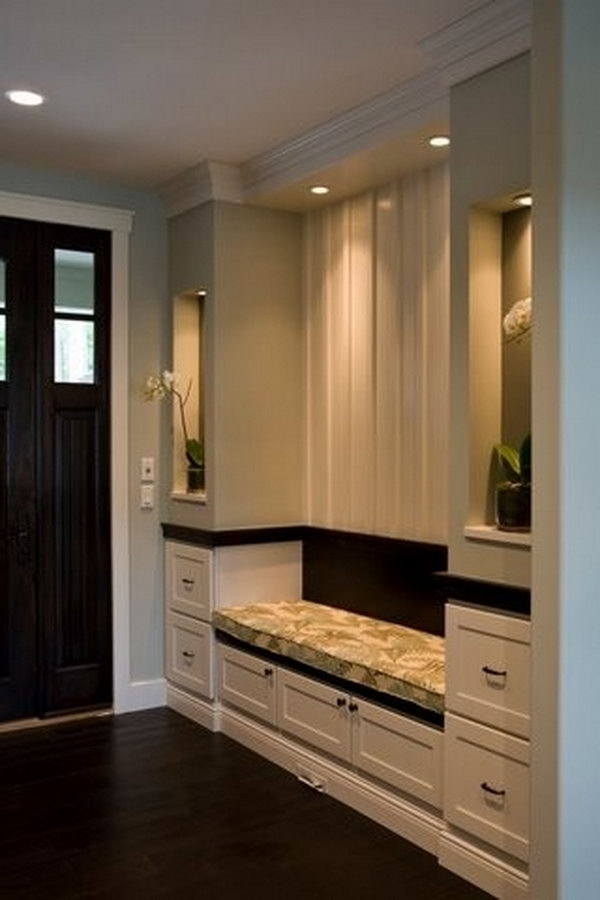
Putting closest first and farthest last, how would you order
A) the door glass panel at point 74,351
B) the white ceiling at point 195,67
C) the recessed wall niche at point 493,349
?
the white ceiling at point 195,67, the recessed wall niche at point 493,349, the door glass panel at point 74,351

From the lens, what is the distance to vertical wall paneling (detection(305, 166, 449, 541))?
12.2ft

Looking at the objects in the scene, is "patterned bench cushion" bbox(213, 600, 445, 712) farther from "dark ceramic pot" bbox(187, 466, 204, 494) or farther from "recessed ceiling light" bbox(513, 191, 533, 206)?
"recessed ceiling light" bbox(513, 191, 533, 206)

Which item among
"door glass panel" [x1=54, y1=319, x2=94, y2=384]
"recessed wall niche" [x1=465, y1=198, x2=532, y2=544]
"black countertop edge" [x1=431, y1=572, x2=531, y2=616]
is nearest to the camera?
"black countertop edge" [x1=431, y1=572, x2=531, y2=616]

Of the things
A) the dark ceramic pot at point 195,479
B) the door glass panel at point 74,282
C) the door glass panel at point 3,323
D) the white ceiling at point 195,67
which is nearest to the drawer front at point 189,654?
the dark ceramic pot at point 195,479

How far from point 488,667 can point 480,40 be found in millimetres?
1943

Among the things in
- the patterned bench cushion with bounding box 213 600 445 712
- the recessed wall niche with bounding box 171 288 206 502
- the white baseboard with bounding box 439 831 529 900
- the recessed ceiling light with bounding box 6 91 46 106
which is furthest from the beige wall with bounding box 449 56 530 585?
the recessed wall niche with bounding box 171 288 206 502

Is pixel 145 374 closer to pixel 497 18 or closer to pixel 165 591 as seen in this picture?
pixel 165 591

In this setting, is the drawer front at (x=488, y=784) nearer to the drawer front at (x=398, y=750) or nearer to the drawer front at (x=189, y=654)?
the drawer front at (x=398, y=750)

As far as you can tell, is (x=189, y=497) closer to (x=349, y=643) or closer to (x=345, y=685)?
(x=349, y=643)

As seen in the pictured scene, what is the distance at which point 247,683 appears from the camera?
13.4 ft

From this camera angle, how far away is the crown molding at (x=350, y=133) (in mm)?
3182

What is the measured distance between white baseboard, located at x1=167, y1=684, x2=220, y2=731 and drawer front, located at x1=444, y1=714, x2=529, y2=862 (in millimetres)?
1650

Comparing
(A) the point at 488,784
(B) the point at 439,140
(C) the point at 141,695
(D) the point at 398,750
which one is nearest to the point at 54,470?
(C) the point at 141,695

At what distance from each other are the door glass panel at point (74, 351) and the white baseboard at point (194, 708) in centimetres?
168
